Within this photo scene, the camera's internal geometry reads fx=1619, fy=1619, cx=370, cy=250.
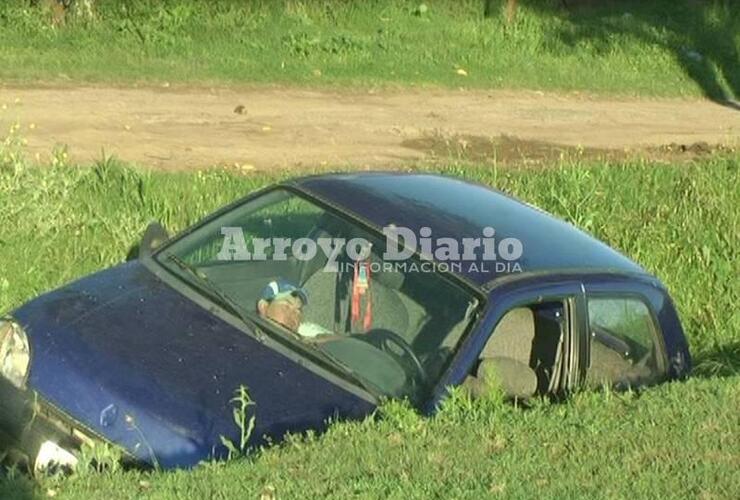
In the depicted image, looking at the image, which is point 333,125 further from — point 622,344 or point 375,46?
point 622,344

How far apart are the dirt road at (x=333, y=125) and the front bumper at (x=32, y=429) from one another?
6.09m

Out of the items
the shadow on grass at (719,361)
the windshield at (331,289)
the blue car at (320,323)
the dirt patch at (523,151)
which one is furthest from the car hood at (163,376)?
the dirt patch at (523,151)

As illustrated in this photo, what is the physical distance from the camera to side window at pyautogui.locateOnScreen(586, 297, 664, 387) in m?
6.61

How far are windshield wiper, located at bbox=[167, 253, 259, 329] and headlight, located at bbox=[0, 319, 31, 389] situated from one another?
0.78m

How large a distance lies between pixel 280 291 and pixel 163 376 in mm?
791

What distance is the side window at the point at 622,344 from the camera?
6605mm

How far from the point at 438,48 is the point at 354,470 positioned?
13359 millimetres

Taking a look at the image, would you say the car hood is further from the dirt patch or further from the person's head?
the dirt patch

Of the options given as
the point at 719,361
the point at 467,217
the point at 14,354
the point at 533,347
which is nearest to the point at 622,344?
the point at 533,347

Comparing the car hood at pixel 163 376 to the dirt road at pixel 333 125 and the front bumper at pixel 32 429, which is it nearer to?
the front bumper at pixel 32 429

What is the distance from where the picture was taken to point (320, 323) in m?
6.38

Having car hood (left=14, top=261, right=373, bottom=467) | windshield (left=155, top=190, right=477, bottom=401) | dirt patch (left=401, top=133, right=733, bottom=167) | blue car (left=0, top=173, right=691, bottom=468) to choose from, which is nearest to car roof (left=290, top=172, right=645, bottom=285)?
blue car (left=0, top=173, right=691, bottom=468)

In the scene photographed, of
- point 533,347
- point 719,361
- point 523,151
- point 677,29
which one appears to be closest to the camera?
point 533,347

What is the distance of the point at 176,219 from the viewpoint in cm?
966
